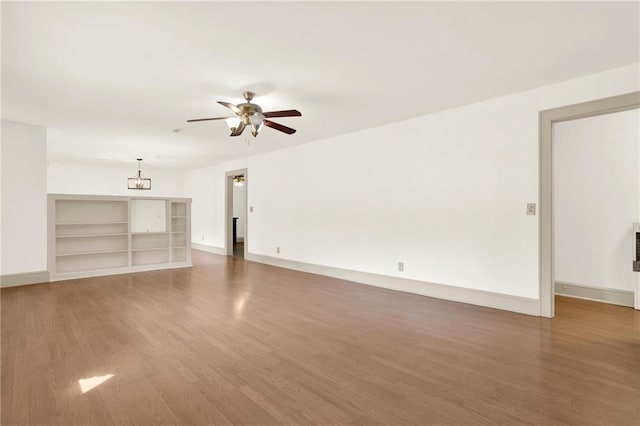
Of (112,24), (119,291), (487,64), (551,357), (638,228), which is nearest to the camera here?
(112,24)

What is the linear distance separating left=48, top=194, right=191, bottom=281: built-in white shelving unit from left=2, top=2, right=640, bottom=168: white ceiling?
5.98 feet

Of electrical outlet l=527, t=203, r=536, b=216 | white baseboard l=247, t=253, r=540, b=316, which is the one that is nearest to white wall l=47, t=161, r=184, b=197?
white baseboard l=247, t=253, r=540, b=316

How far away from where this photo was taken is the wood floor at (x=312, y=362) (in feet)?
6.17

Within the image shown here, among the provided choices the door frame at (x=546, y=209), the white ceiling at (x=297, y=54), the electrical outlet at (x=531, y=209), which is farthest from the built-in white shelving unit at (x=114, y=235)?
the door frame at (x=546, y=209)

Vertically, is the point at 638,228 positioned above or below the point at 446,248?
above

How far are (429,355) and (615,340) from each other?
5.99ft

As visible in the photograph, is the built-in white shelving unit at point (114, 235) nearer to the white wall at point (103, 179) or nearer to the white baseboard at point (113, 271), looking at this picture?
the white baseboard at point (113, 271)

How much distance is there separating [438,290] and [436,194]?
131cm

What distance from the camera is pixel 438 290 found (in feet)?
14.7

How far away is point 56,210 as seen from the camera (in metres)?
5.70

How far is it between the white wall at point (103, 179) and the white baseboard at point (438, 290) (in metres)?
7.03

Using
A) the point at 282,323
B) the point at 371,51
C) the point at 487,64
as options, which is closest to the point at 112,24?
the point at 371,51

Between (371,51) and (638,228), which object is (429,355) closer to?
(371,51)

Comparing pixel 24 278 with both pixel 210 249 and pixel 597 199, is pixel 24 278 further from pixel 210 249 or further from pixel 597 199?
pixel 597 199
